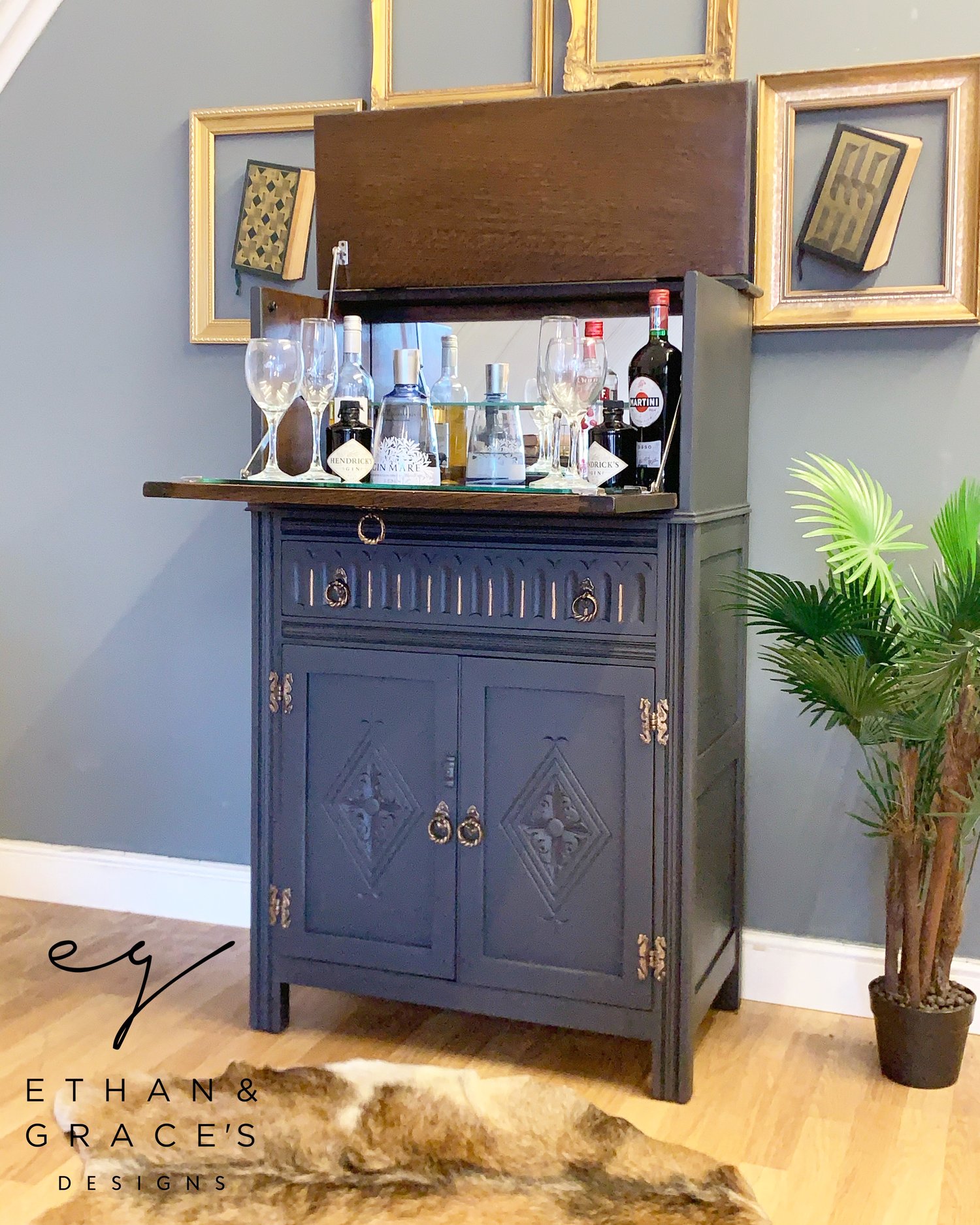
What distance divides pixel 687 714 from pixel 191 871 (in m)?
1.43

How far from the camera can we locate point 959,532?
7.10ft

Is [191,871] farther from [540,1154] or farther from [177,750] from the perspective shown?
[540,1154]

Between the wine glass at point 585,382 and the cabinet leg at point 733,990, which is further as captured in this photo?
the cabinet leg at point 733,990

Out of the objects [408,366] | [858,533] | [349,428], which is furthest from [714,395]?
[349,428]

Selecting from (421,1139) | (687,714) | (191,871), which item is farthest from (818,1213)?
(191,871)

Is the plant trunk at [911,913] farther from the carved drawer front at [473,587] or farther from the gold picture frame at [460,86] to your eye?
the gold picture frame at [460,86]

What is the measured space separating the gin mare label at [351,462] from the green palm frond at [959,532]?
3.25 ft

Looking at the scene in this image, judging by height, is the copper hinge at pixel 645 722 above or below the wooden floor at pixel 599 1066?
above

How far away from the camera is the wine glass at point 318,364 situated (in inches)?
92.0

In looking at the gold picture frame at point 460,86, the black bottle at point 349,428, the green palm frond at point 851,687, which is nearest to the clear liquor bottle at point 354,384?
the black bottle at point 349,428

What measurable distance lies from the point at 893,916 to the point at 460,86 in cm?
183

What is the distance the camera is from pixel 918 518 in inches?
99.0

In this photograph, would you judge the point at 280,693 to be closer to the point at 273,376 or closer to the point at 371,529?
the point at 371,529

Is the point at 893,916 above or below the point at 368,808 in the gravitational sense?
below
